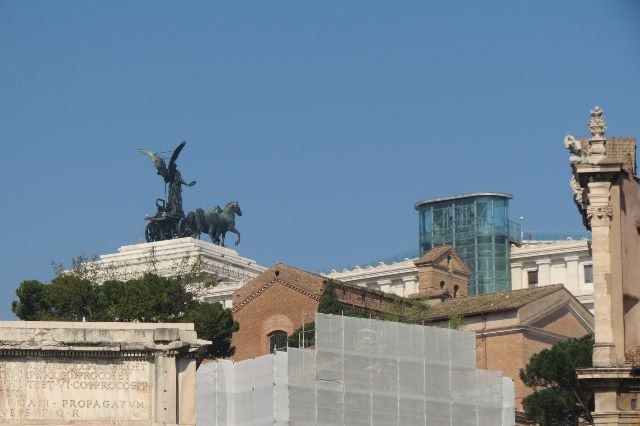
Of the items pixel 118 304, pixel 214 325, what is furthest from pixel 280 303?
pixel 118 304

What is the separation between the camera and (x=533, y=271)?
14575 centimetres

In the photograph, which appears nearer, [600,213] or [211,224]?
[600,213]

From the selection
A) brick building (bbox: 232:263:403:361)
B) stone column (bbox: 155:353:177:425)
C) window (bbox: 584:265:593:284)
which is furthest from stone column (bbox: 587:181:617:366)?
window (bbox: 584:265:593:284)

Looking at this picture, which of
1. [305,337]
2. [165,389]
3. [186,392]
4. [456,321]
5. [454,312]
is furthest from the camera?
[454,312]

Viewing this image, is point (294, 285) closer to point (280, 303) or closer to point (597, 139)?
point (280, 303)

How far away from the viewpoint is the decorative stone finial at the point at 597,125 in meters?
54.4

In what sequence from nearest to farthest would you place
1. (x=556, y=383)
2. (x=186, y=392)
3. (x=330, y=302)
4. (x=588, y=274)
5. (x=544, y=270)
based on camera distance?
(x=186, y=392), (x=556, y=383), (x=330, y=302), (x=588, y=274), (x=544, y=270)

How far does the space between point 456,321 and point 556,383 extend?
28.2ft

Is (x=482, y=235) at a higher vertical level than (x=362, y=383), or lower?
higher

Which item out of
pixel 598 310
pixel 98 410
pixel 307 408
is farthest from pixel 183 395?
pixel 307 408

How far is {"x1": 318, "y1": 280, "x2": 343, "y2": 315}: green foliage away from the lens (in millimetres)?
108812

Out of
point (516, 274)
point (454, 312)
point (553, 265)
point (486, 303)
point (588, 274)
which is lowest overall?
point (454, 312)

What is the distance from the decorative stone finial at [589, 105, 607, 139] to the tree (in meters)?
37.5

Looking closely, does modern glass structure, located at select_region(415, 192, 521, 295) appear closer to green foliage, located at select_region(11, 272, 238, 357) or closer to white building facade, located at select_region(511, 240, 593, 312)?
white building facade, located at select_region(511, 240, 593, 312)
